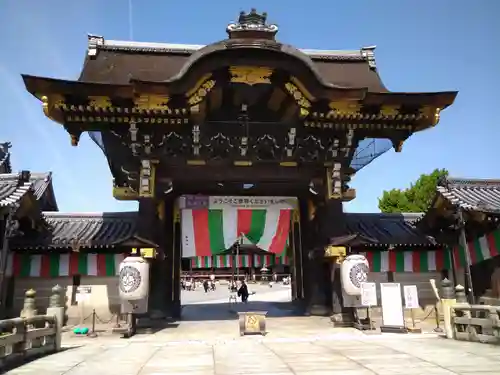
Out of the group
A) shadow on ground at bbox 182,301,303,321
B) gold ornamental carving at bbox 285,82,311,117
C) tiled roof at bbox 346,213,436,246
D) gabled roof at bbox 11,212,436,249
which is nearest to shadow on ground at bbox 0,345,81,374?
gabled roof at bbox 11,212,436,249

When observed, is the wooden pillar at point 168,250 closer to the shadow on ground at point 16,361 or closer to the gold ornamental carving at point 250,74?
the gold ornamental carving at point 250,74

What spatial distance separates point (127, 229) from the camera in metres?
16.1

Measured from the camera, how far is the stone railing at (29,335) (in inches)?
317

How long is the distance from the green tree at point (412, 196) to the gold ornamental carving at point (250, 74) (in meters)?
31.9

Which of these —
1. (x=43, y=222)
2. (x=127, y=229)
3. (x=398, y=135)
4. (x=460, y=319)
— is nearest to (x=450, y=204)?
(x=398, y=135)

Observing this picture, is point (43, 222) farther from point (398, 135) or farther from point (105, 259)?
point (398, 135)

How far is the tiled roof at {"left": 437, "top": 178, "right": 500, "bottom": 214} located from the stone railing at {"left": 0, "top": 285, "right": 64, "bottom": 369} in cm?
1266

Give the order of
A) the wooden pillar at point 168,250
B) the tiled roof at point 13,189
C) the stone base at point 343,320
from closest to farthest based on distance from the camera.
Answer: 1. the tiled roof at point 13,189
2. the stone base at point 343,320
3. the wooden pillar at point 168,250

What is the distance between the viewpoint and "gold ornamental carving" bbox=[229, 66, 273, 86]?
13.5 metres

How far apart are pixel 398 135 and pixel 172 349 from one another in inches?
441

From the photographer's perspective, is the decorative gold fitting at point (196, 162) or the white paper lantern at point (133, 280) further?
the decorative gold fitting at point (196, 162)

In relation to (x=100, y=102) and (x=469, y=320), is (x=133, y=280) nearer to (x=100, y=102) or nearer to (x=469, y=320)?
(x=100, y=102)

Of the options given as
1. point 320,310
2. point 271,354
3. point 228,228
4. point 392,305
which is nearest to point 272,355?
point 271,354

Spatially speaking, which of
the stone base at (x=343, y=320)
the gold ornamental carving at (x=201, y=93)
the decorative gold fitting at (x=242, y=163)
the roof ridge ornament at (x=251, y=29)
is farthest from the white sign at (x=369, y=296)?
the roof ridge ornament at (x=251, y=29)
